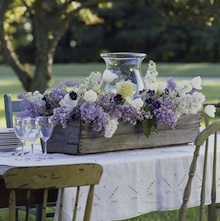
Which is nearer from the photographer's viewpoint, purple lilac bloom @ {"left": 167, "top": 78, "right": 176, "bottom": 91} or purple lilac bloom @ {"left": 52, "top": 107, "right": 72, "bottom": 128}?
purple lilac bloom @ {"left": 52, "top": 107, "right": 72, "bottom": 128}

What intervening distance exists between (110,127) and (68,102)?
0.26m

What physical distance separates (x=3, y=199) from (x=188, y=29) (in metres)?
38.3

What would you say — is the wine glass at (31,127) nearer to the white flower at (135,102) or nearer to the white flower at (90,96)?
the white flower at (90,96)

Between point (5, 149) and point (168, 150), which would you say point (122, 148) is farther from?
point (5, 149)

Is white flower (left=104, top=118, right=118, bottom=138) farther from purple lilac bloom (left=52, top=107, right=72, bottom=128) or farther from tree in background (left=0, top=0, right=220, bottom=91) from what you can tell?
tree in background (left=0, top=0, right=220, bottom=91)

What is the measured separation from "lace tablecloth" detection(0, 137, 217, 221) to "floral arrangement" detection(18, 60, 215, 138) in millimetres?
189

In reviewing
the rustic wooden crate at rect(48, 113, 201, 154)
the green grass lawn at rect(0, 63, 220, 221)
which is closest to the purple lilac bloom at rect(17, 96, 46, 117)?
the rustic wooden crate at rect(48, 113, 201, 154)

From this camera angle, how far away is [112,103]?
177 inches

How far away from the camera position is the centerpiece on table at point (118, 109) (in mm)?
4438

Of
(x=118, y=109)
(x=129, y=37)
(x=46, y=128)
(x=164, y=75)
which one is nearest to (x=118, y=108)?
(x=118, y=109)

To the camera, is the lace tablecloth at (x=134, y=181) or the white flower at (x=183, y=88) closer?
the lace tablecloth at (x=134, y=181)

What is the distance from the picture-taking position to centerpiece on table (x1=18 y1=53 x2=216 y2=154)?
4438 mm

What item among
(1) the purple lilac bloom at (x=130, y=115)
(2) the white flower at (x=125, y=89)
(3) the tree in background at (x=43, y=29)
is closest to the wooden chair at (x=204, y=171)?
(1) the purple lilac bloom at (x=130, y=115)

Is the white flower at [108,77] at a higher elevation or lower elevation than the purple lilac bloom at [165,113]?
higher
